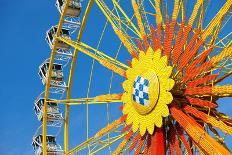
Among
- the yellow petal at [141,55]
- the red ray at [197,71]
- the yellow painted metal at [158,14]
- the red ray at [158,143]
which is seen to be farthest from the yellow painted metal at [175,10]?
the red ray at [158,143]

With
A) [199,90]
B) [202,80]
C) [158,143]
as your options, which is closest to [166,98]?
[199,90]

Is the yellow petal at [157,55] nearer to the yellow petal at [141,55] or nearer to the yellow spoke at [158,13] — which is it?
the yellow petal at [141,55]

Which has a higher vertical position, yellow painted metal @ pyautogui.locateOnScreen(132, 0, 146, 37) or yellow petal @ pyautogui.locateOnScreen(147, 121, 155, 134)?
yellow painted metal @ pyautogui.locateOnScreen(132, 0, 146, 37)

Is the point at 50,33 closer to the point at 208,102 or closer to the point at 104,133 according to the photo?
the point at 104,133

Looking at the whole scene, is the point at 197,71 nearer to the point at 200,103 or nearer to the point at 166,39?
the point at 200,103

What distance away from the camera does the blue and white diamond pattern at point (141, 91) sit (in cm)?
1270

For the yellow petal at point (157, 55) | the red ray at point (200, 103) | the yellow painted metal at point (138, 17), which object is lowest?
the red ray at point (200, 103)

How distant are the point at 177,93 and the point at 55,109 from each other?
6.25 metres

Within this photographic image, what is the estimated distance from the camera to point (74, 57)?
1684cm

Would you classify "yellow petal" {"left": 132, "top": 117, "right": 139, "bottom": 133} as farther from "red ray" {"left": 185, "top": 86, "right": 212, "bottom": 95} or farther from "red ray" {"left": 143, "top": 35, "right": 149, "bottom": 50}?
"red ray" {"left": 143, "top": 35, "right": 149, "bottom": 50}

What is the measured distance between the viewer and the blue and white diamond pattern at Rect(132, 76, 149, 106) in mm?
12703

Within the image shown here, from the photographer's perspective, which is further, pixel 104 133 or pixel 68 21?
pixel 68 21

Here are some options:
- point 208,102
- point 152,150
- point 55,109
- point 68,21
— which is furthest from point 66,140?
point 208,102

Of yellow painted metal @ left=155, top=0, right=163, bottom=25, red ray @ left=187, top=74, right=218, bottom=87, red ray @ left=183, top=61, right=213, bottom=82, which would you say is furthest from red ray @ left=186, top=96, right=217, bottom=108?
yellow painted metal @ left=155, top=0, right=163, bottom=25
